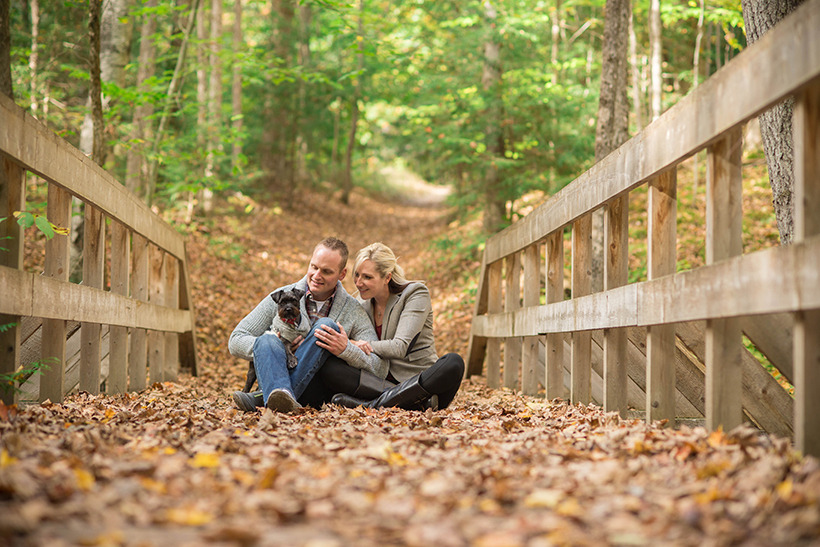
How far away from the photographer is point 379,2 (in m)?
22.7

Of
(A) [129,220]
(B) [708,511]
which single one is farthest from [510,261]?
(B) [708,511]

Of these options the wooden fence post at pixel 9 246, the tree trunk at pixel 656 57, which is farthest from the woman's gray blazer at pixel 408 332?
the tree trunk at pixel 656 57

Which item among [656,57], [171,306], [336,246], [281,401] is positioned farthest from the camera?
[656,57]

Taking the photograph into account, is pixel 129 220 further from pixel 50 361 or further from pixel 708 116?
pixel 708 116

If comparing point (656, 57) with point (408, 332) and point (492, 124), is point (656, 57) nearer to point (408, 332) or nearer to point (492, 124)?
point (492, 124)

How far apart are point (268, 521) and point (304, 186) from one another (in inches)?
926

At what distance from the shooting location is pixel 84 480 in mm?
1832

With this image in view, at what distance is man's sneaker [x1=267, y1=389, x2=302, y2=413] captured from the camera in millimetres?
3932

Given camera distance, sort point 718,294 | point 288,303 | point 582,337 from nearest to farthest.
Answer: point 718,294 < point 582,337 < point 288,303

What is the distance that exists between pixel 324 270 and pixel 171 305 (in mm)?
2680

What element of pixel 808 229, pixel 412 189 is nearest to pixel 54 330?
pixel 808 229

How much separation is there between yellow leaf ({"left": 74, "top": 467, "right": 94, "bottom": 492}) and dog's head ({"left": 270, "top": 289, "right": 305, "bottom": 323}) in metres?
2.52

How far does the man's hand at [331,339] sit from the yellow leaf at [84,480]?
2.37 m

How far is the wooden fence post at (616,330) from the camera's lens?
356 centimetres
